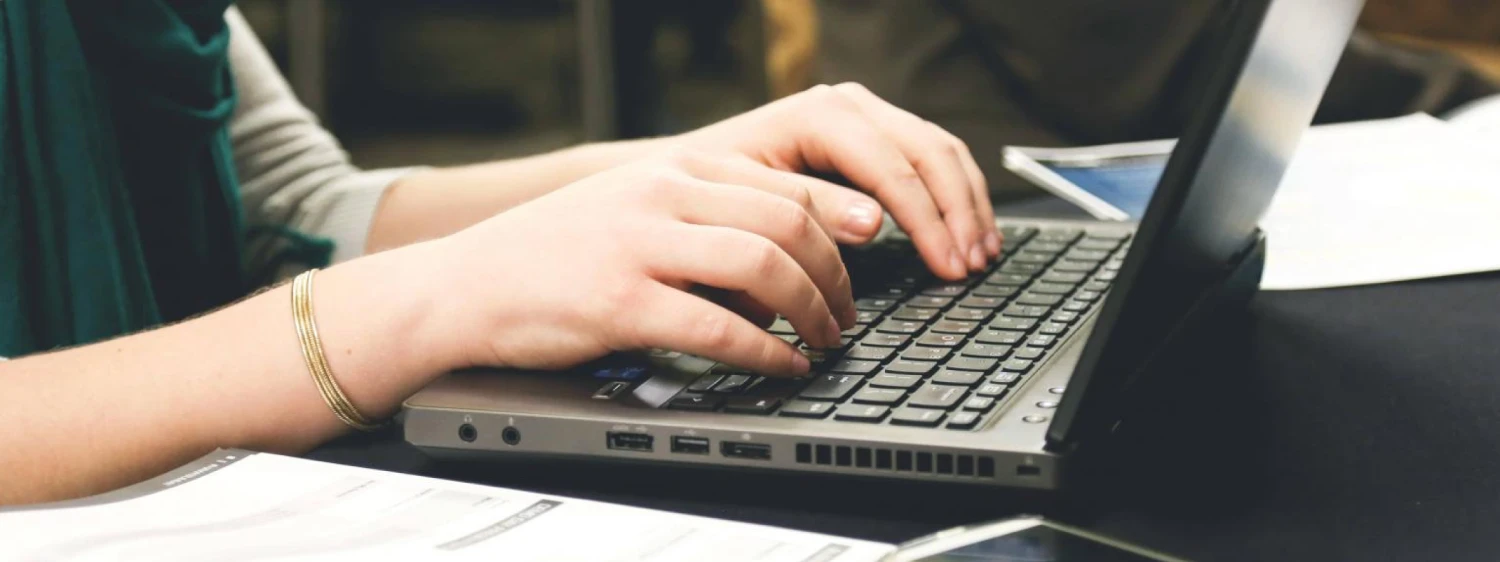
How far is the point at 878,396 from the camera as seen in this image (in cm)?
47

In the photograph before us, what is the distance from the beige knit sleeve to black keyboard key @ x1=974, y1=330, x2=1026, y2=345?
1.74 feet

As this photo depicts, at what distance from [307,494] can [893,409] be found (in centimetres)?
19

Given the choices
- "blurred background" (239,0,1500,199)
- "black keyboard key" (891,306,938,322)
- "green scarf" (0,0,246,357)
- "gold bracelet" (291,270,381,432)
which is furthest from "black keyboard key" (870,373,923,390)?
"blurred background" (239,0,1500,199)

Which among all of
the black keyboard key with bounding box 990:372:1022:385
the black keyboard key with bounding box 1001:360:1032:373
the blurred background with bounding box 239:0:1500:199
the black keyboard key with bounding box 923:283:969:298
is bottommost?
the blurred background with bounding box 239:0:1500:199

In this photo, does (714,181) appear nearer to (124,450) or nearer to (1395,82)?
(124,450)

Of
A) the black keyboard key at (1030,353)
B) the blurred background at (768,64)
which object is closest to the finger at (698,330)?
the black keyboard key at (1030,353)

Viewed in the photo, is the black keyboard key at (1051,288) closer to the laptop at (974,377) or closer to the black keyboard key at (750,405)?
the laptop at (974,377)

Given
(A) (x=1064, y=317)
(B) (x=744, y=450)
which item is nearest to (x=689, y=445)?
(B) (x=744, y=450)

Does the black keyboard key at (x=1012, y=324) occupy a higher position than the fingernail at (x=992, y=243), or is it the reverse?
the black keyboard key at (x=1012, y=324)

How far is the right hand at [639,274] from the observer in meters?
0.49

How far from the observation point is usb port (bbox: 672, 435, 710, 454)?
457mm

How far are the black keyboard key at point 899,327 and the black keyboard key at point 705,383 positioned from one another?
0.32ft

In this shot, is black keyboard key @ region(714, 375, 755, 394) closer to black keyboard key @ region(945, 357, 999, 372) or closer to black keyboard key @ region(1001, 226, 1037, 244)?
black keyboard key @ region(945, 357, 999, 372)

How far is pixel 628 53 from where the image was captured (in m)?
2.47
